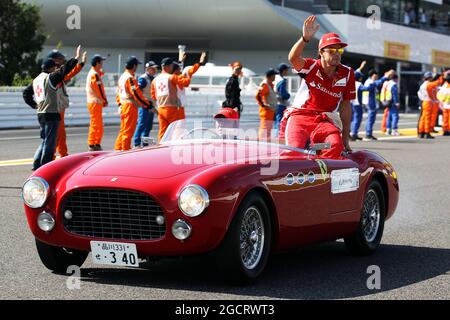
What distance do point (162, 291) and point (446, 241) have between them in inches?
142

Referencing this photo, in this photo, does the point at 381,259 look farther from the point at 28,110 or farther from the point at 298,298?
the point at 28,110

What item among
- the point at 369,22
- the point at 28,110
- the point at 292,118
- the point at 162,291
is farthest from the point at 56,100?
the point at 369,22

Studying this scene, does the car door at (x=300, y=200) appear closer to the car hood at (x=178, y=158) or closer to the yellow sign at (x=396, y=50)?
the car hood at (x=178, y=158)

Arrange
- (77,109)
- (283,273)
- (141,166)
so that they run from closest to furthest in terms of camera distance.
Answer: (141,166) → (283,273) → (77,109)

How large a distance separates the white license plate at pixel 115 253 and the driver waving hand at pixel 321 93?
231cm

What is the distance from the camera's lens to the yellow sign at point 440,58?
6114 cm

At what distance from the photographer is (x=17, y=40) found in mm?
37594

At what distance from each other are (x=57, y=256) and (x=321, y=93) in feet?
9.55

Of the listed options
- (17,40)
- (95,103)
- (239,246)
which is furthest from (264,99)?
(17,40)

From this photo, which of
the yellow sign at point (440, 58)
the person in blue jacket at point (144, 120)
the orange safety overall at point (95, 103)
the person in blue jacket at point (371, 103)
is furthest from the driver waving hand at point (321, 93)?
the yellow sign at point (440, 58)

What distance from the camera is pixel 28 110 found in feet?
91.2

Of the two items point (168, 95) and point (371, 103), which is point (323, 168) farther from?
point (371, 103)

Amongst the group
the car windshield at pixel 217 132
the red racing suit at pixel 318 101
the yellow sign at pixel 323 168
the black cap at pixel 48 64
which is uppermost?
the black cap at pixel 48 64

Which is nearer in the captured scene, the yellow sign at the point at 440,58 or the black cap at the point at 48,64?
the black cap at the point at 48,64
